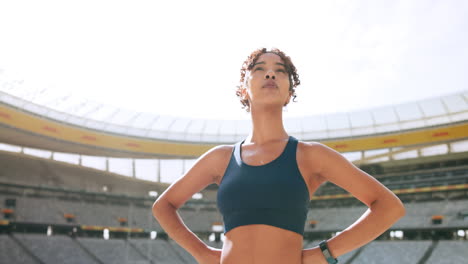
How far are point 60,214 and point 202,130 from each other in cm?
1201

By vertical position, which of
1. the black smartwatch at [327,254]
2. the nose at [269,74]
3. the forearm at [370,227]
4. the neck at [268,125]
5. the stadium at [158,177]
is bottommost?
the black smartwatch at [327,254]

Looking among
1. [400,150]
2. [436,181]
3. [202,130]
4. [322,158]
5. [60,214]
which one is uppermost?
[202,130]

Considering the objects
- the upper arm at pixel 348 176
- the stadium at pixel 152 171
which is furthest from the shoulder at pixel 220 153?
the stadium at pixel 152 171

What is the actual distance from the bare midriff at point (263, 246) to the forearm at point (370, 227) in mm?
144

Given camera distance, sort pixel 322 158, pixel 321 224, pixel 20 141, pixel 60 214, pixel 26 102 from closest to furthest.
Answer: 1. pixel 322 158
2. pixel 26 102
3. pixel 20 141
4. pixel 60 214
5. pixel 321 224

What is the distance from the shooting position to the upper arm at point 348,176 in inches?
65.5

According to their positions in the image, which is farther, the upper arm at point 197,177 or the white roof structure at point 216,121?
the white roof structure at point 216,121

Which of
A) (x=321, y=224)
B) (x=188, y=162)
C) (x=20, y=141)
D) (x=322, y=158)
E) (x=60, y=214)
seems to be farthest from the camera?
(x=188, y=162)

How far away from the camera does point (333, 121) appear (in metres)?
30.6

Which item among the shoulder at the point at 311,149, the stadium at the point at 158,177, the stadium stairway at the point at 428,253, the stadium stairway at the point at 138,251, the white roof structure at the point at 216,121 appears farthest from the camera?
the stadium stairway at the point at 138,251

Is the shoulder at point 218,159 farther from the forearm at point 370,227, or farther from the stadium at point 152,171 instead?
the stadium at point 152,171

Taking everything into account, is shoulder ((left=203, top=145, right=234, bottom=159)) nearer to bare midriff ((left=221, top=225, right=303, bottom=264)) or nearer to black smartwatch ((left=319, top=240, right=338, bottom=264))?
bare midriff ((left=221, top=225, right=303, bottom=264))

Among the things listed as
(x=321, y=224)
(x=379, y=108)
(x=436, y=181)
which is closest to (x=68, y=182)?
(x=321, y=224)

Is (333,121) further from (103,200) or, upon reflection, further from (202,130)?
(103,200)
